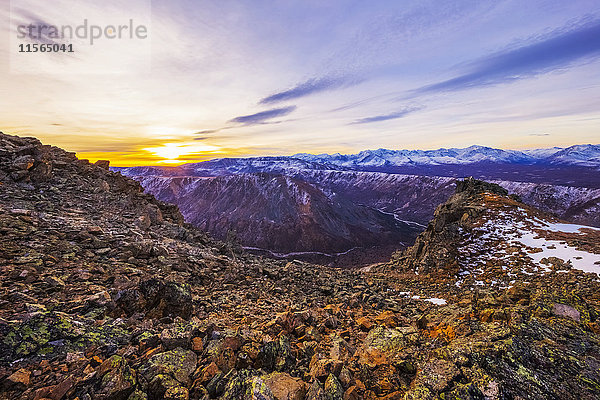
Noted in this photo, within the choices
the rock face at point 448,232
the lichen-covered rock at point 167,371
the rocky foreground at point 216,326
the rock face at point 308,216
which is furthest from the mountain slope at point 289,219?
the lichen-covered rock at point 167,371

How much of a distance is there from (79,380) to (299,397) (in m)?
3.94

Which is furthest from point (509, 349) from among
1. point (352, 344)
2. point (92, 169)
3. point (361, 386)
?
point (92, 169)

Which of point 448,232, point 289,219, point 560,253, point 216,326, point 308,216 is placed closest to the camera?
point 216,326

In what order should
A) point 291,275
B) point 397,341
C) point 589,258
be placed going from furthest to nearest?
point 589,258 < point 291,275 < point 397,341

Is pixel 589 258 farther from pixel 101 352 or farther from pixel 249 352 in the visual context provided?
pixel 101 352

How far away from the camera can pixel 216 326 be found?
7520mm

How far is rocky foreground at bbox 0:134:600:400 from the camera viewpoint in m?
4.91

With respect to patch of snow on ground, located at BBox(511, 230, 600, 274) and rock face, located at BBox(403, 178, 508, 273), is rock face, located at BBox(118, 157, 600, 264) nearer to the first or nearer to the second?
rock face, located at BBox(403, 178, 508, 273)

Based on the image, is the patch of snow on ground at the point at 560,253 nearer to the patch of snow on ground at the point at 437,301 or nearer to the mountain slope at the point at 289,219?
the patch of snow on ground at the point at 437,301

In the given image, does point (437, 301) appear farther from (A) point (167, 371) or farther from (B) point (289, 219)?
(B) point (289, 219)

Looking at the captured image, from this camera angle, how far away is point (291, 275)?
53.0 feet

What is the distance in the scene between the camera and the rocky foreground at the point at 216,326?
193 inches

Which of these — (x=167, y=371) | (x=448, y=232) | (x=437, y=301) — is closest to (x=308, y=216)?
(x=448, y=232)

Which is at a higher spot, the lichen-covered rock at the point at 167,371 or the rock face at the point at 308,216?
the lichen-covered rock at the point at 167,371
